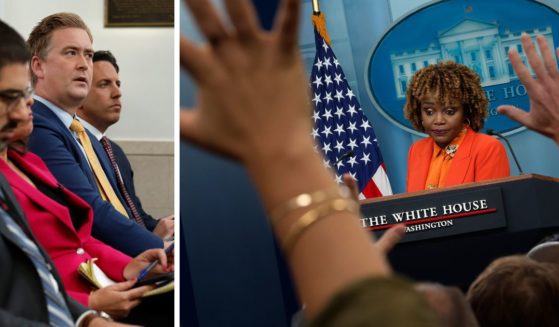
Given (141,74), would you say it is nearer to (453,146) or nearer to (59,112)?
(59,112)

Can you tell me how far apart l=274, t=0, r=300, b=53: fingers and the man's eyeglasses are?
140 cm

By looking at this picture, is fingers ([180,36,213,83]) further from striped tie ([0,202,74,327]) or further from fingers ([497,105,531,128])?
striped tie ([0,202,74,327])

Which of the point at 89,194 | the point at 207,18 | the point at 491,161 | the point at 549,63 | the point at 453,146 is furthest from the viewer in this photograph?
the point at 453,146

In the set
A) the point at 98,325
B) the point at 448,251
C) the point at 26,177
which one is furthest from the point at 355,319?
the point at 448,251

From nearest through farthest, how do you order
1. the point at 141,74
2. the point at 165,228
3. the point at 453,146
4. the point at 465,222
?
Answer: the point at 165,228 → the point at 141,74 → the point at 465,222 → the point at 453,146

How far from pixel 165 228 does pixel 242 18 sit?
227 cm

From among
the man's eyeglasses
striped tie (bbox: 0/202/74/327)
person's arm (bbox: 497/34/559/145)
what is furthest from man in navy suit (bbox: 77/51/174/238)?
person's arm (bbox: 497/34/559/145)

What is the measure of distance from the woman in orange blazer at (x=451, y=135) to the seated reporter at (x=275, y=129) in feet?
11.2

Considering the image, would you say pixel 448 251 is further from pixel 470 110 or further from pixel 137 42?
pixel 137 42

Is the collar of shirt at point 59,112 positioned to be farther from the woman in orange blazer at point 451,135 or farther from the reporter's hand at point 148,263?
the woman in orange blazer at point 451,135

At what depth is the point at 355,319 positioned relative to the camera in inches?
21.4

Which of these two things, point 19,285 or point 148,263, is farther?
point 148,263

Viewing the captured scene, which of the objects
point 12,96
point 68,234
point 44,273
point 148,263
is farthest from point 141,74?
point 44,273

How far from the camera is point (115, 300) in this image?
2410 millimetres
